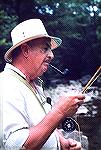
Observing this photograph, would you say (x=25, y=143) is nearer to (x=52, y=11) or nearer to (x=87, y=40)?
(x=52, y=11)

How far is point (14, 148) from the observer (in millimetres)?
943

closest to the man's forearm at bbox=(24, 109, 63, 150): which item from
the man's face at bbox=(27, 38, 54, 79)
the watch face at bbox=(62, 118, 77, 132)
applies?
the man's face at bbox=(27, 38, 54, 79)

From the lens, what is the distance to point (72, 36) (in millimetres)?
11227

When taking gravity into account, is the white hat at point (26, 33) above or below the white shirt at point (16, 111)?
above

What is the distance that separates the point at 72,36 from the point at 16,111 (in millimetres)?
10426

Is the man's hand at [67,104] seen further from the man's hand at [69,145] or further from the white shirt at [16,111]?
the man's hand at [69,145]

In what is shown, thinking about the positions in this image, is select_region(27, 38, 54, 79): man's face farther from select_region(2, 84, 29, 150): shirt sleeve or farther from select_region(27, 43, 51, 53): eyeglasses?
select_region(2, 84, 29, 150): shirt sleeve

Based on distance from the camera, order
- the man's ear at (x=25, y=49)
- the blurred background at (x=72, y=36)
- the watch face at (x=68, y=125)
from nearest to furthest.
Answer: the man's ear at (x=25, y=49) < the watch face at (x=68, y=125) < the blurred background at (x=72, y=36)

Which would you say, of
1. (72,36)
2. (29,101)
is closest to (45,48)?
(29,101)

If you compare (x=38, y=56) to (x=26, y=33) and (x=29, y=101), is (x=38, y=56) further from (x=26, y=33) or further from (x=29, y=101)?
(x=29, y=101)

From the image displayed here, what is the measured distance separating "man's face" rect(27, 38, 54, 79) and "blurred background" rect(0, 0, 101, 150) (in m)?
3.88

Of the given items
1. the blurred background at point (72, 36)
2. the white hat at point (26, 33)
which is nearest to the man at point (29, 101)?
the white hat at point (26, 33)

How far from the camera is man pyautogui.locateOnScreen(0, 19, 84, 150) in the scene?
3.05ft

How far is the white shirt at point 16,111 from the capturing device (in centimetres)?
93
